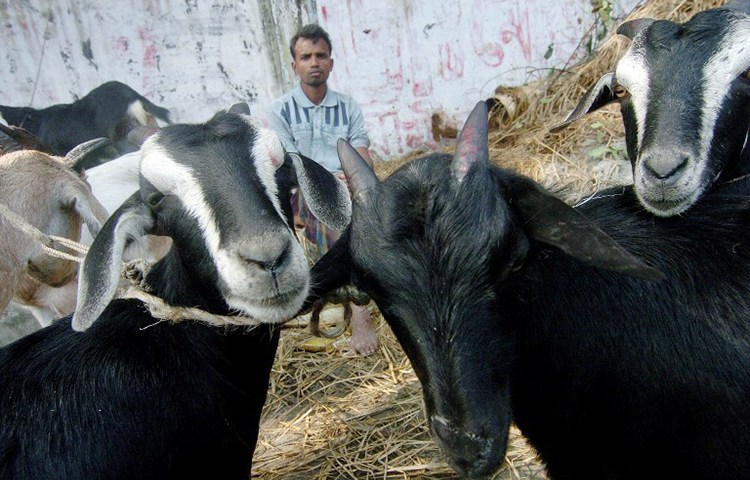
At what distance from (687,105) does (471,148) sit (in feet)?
4.42

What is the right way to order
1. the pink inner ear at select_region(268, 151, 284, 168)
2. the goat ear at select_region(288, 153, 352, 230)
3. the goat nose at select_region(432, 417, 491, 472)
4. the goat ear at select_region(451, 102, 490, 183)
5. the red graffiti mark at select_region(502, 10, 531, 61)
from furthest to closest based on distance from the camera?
1. the red graffiti mark at select_region(502, 10, 531, 61)
2. the goat ear at select_region(288, 153, 352, 230)
3. the pink inner ear at select_region(268, 151, 284, 168)
4. the goat ear at select_region(451, 102, 490, 183)
5. the goat nose at select_region(432, 417, 491, 472)

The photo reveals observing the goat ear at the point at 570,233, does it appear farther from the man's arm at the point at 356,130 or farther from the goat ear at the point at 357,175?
the man's arm at the point at 356,130

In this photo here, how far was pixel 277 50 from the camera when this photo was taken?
8555mm

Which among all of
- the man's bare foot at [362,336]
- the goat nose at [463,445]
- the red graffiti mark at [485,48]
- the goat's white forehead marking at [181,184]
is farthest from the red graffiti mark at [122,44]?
the goat nose at [463,445]

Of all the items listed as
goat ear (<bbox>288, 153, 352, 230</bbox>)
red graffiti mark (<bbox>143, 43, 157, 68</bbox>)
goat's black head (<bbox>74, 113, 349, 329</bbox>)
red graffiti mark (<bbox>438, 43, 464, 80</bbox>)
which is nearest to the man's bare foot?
goat ear (<bbox>288, 153, 352, 230</bbox>)

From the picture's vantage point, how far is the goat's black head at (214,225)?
2146 mm

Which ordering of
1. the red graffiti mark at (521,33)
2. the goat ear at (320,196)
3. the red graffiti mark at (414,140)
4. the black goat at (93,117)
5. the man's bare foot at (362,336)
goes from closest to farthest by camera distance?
the goat ear at (320,196) → the man's bare foot at (362,336) → the black goat at (93,117) → the red graffiti mark at (521,33) → the red graffiti mark at (414,140)

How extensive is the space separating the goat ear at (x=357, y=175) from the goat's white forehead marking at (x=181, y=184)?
1.88ft

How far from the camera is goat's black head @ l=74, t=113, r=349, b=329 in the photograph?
84.5 inches

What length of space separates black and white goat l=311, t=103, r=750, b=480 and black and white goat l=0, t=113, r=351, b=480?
0.35 m

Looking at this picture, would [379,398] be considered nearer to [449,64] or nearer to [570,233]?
[570,233]

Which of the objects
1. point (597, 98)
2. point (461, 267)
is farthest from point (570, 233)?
point (597, 98)

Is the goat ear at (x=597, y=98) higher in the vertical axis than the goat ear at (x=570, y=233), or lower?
higher

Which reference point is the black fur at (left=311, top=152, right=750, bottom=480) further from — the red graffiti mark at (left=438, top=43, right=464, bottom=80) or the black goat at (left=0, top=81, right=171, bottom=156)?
the red graffiti mark at (left=438, top=43, right=464, bottom=80)
